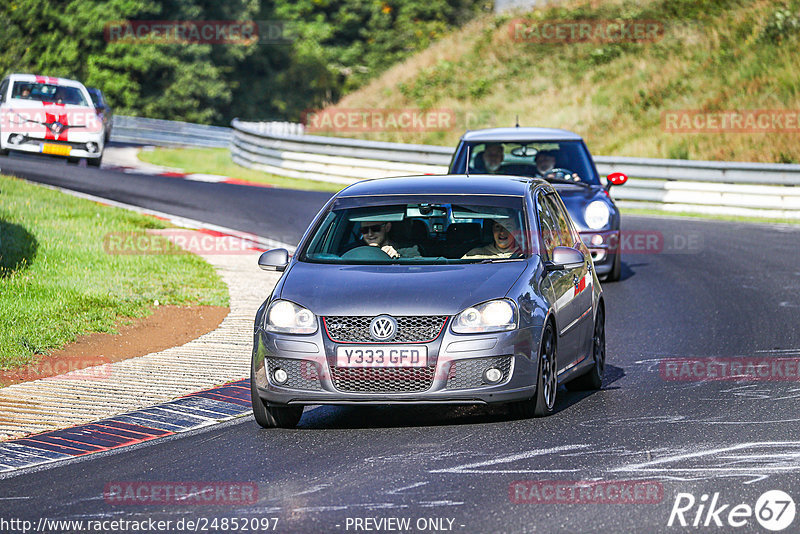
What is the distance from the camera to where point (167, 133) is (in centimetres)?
4988

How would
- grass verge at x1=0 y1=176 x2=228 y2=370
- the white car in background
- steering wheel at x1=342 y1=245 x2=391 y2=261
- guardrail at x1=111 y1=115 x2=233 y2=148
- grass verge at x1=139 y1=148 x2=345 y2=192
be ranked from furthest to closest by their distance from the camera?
guardrail at x1=111 y1=115 x2=233 y2=148 < grass verge at x1=139 y1=148 x2=345 y2=192 < the white car in background < grass verge at x1=0 y1=176 x2=228 y2=370 < steering wheel at x1=342 y1=245 x2=391 y2=261

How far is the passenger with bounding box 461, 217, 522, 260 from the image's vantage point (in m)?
8.59

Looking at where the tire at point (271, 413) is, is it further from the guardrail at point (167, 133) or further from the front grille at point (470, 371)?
the guardrail at point (167, 133)

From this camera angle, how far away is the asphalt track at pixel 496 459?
600 centimetres

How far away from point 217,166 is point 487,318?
2787cm

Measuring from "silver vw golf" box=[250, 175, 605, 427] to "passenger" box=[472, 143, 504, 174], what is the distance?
226 inches

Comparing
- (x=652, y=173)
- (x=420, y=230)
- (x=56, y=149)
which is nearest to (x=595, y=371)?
(x=420, y=230)

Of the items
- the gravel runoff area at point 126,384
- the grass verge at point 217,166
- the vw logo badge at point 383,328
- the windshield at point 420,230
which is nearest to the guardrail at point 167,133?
the grass verge at point 217,166

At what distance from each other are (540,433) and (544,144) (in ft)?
27.6

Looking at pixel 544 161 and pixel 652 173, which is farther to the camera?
pixel 652 173

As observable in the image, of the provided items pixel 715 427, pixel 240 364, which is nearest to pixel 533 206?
pixel 715 427

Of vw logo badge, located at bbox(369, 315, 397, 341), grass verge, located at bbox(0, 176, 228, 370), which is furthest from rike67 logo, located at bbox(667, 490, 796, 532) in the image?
grass verge, located at bbox(0, 176, 228, 370)

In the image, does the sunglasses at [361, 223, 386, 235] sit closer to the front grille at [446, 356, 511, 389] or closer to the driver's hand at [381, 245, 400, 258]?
the driver's hand at [381, 245, 400, 258]

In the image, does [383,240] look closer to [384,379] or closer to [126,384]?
[384,379]
